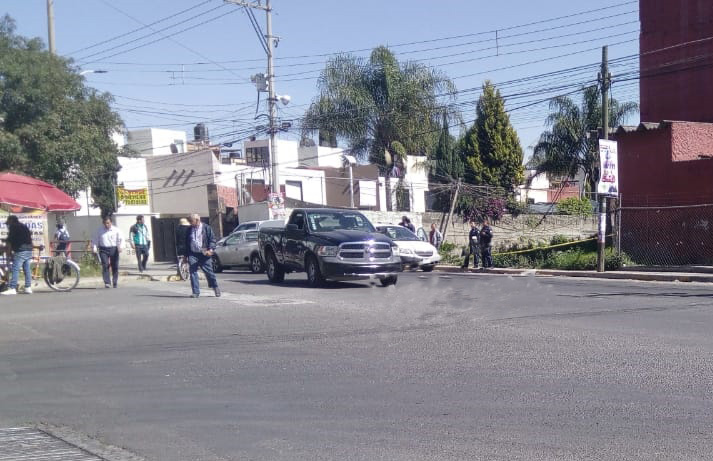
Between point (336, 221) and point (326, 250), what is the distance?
1.51 m

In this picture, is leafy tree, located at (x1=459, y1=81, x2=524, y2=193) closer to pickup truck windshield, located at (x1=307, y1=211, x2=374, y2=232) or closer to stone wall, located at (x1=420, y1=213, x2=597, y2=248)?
stone wall, located at (x1=420, y1=213, x2=597, y2=248)

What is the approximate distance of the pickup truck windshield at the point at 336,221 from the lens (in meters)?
18.7

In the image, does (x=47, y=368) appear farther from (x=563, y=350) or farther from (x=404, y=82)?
(x=404, y=82)

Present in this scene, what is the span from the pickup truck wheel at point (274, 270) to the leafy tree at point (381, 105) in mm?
27579

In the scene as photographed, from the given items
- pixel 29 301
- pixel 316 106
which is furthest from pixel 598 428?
pixel 316 106

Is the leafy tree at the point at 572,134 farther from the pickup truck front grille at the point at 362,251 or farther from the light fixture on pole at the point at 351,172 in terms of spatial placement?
the pickup truck front grille at the point at 362,251

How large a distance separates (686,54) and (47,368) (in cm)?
2646

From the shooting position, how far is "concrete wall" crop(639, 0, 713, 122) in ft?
90.9

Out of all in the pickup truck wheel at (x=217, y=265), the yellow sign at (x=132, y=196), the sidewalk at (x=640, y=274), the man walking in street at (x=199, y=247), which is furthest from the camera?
the yellow sign at (x=132, y=196)

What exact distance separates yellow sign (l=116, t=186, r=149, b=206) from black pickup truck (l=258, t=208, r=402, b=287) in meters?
26.0

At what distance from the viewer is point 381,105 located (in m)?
48.6

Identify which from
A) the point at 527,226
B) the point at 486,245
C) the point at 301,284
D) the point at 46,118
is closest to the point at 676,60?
the point at 486,245

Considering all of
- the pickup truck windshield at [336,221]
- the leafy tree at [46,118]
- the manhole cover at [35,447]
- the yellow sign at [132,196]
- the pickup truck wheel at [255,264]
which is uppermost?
the leafy tree at [46,118]

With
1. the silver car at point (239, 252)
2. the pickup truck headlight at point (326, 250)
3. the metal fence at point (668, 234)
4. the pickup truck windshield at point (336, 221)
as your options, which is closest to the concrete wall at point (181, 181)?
the silver car at point (239, 252)
